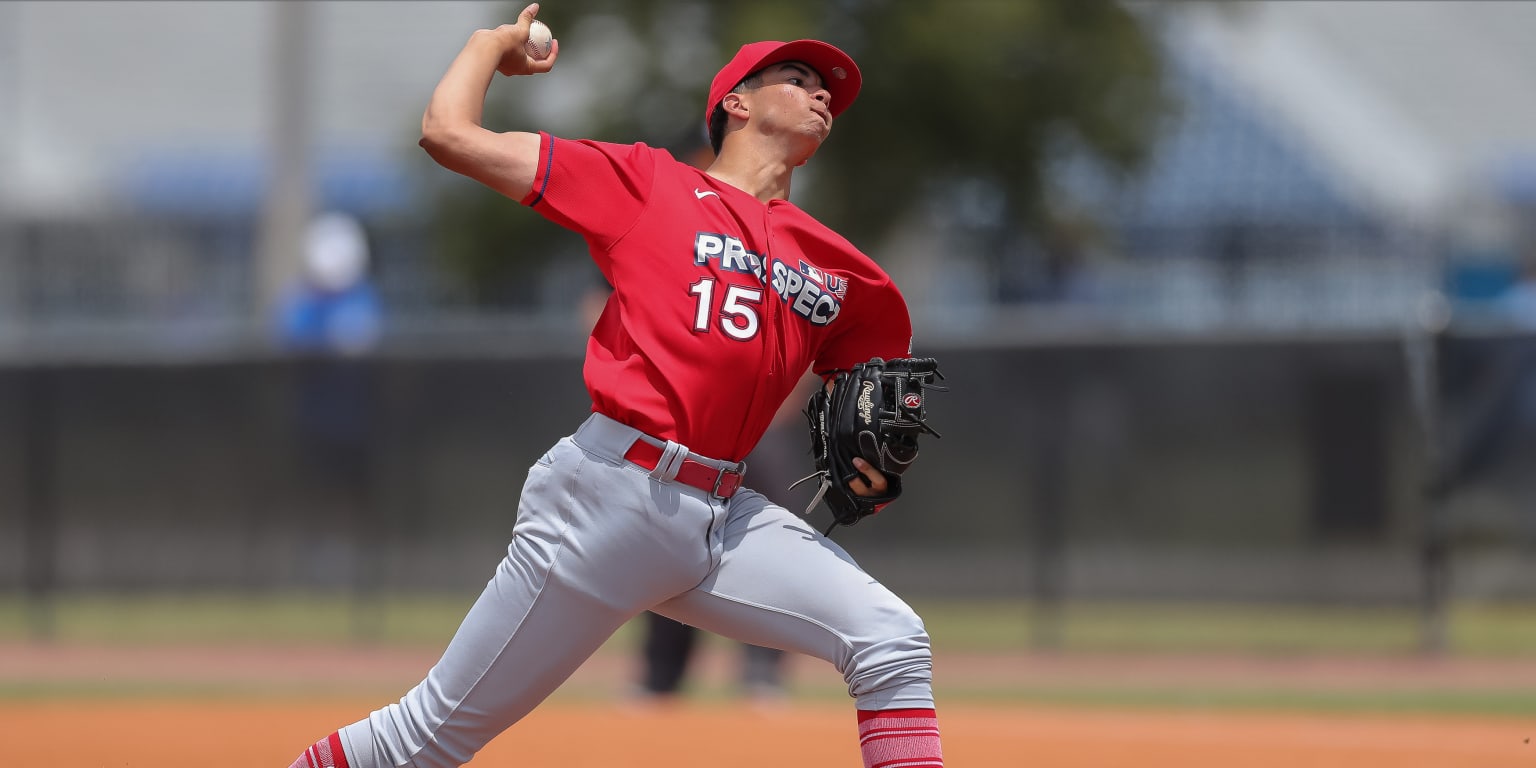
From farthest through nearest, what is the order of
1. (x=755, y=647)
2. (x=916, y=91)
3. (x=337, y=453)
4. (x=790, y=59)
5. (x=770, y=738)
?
(x=916, y=91), (x=337, y=453), (x=755, y=647), (x=770, y=738), (x=790, y=59)

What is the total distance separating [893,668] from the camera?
3.84m

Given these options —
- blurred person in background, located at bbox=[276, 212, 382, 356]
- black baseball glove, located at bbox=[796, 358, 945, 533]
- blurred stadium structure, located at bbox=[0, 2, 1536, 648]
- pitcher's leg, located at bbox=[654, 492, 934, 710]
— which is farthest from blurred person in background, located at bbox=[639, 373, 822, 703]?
blurred person in background, located at bbox=[276, 212, 382, 356]

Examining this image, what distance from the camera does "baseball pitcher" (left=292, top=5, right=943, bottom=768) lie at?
3.83 metres

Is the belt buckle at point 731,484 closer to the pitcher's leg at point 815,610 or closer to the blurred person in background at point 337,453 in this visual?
the pitcher's leg at point 815,610

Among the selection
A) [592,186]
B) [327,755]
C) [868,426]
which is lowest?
[327,755]

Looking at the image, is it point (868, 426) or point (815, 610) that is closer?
point (815, 610)

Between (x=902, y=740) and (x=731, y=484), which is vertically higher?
(x=731, y=484)

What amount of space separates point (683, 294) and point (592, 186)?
1.00ft

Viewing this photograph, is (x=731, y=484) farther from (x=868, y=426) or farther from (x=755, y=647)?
(x=755, y=647)

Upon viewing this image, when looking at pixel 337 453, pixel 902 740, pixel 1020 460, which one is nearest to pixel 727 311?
pixel 902 740

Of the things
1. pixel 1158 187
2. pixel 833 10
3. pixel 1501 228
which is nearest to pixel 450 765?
pixel 833 10

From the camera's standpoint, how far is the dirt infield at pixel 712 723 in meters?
6.37

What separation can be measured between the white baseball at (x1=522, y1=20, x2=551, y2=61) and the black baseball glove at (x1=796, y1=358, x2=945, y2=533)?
3.29 feet

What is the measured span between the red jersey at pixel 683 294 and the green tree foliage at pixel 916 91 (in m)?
12.1
